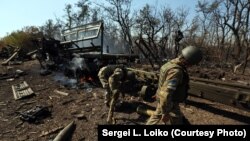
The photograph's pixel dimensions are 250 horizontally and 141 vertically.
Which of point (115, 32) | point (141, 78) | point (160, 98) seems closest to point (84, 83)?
point (141, 78)

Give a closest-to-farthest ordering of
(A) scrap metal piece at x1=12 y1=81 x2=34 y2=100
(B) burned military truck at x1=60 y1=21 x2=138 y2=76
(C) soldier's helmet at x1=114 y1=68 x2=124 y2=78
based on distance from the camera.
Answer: (C) soldier's helmet at x1=114 y1=68 x2=124 y2=78 → (A) scrap metal piece at x1=12 y1=81 x2=34 y2=100 → (B) burned military truck at x1=60 y1=21 x2=138 y2=76

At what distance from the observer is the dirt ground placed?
6141mm

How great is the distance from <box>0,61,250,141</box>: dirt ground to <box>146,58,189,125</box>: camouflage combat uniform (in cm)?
191

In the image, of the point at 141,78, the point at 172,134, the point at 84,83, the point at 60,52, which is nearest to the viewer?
the point at 172,134

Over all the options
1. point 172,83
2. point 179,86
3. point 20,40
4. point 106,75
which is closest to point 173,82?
point 172,83

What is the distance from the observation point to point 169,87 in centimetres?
395

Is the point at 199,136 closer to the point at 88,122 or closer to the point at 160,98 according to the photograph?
the point at 160,98

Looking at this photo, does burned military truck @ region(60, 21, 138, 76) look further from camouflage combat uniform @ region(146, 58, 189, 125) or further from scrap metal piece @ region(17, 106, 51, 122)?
camouflage combat uniform @ region(146, 58, 189, 125)

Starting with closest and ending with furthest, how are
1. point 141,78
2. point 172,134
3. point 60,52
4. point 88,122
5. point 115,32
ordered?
point 172,134 → point 88,122 → point 141,78 → point 60,52 → point 115,32

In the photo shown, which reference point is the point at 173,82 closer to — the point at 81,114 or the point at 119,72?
the point at 119,72

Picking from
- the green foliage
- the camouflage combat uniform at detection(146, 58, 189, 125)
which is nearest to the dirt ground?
the camouflage combat uniform at detection(146, 58, 189, 125)

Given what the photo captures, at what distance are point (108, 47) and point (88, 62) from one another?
0.93 metres

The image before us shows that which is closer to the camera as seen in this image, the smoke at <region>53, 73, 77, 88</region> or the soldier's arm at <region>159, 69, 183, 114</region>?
the soldier's arm at <region>159, 69, 183, 114</region>

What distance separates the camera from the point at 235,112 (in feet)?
21.7
